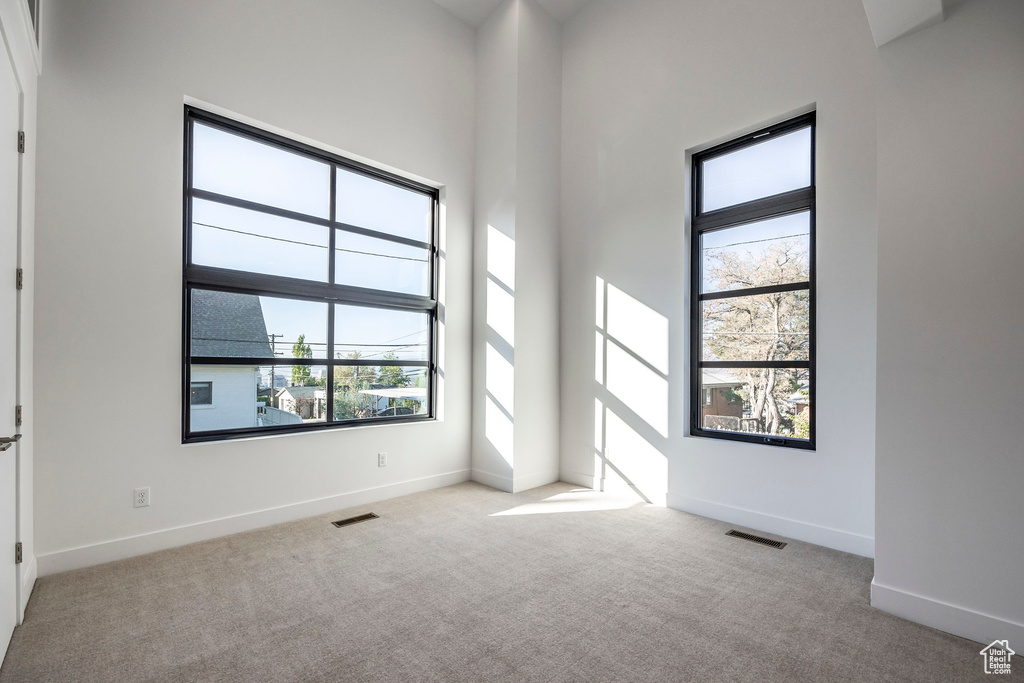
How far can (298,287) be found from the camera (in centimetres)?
383

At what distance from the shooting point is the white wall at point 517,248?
4547mm

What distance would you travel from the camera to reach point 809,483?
3.31 meters

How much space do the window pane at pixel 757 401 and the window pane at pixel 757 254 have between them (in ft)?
2.17

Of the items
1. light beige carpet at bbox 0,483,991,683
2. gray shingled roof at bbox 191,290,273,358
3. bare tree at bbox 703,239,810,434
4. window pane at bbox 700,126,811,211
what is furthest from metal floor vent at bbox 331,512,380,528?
window pane at bbox 700,126,811,211

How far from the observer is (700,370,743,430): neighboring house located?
3.79 m

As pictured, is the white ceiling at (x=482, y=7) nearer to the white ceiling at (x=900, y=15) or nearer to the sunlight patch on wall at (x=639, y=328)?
the sunlight patch on wall at (x=639, y=328)

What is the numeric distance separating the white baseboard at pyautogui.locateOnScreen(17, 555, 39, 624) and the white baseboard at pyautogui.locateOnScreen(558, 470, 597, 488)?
3.72 metres

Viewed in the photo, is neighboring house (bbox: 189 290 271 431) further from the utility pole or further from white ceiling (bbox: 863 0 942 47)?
white ceiling (bbox: 863 0 942 47)

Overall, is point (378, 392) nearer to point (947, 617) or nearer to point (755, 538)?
point (755, 538)

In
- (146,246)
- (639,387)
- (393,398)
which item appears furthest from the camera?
(393,398)

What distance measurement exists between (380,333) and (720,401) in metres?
2.83

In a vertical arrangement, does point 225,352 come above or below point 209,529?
above

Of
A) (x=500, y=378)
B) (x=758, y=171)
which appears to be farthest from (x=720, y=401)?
(x=500, y=378)

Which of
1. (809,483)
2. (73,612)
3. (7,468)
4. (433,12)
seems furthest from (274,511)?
(433,12)
